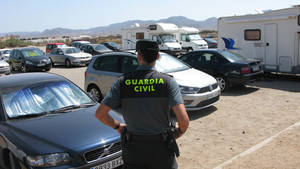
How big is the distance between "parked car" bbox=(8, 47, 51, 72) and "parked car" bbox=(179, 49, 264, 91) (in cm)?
1104

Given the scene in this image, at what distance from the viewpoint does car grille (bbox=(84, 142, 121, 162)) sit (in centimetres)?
375

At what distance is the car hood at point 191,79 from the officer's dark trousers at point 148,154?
5085 millimetres

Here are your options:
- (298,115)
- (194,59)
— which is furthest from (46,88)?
(194,59)

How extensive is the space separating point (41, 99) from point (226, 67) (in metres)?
7.03

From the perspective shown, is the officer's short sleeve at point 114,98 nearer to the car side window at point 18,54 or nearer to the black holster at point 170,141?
the black holster at point 170,141

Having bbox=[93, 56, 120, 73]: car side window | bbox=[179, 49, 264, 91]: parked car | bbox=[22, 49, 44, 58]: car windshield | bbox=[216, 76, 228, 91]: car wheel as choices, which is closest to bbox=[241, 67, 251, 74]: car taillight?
bbox=[179, 49, 264, 91]: parked car

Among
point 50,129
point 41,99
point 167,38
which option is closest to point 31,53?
point 167,38

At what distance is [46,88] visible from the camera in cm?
504

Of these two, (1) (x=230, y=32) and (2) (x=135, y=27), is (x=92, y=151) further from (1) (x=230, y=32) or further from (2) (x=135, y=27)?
(2) (x=135, y=27)

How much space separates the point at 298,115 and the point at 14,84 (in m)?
6.28

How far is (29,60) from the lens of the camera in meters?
18.7

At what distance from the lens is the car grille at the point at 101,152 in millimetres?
3746

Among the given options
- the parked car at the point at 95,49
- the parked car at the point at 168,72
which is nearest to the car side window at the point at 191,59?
the parked car at the point at 168,72

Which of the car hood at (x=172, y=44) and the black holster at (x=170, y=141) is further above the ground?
the car hood at (x=172, y=44)
